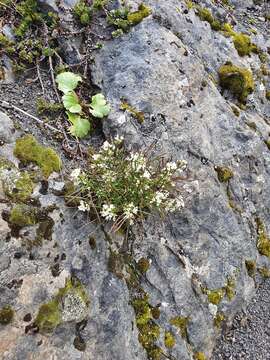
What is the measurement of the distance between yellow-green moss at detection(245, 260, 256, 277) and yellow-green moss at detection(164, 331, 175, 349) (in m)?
1.83

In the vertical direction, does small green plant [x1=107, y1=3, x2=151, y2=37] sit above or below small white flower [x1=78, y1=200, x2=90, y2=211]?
above

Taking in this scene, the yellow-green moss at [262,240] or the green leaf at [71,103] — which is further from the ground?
the green leaf at [71,103]

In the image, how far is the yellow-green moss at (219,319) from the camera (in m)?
5.27

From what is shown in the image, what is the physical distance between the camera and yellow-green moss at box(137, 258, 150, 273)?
4.84 metres

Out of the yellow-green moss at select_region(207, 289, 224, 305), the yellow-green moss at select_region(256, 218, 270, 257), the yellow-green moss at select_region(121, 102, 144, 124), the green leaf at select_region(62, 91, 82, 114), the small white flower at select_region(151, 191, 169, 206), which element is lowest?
the yellow-green moss at select_region(207, 289, 224, 305)

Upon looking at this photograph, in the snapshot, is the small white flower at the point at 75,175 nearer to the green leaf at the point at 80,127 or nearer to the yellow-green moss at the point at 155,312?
the green leaf at the point at 80,127

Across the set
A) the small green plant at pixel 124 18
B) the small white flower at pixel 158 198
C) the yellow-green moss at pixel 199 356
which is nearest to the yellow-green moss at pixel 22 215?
the small white flower at pixel 158 198

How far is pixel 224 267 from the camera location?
5574 millimetres

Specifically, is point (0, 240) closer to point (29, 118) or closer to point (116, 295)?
point (116, 295)

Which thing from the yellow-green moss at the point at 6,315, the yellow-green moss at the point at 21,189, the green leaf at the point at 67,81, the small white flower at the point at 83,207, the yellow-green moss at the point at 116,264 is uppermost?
the green leaf at the point at 67,81

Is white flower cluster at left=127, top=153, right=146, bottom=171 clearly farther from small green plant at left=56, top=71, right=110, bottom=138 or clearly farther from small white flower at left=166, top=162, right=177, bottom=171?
small green plant at left=56, top=71, right=110, bottom=138

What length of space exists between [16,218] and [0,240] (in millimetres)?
283

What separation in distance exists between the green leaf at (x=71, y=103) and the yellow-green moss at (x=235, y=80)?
9.89 ft

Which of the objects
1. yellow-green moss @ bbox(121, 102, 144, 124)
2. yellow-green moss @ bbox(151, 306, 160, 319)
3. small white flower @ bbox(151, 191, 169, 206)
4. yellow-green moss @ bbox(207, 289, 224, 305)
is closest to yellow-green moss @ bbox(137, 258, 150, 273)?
yellow-green moss @ bbox(151, 306, 160, 319)
